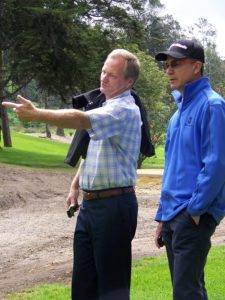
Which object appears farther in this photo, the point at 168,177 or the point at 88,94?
the point at 88,94

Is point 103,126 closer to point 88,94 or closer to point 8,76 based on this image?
point 88,94

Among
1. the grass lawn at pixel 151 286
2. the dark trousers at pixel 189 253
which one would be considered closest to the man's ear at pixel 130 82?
the dark trousers at pixel 189 253

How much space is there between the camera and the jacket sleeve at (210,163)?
149 inches

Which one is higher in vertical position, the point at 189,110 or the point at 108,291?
the point at 189,110

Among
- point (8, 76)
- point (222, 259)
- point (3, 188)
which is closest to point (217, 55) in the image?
point (8, 76)

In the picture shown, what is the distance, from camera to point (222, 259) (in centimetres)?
779

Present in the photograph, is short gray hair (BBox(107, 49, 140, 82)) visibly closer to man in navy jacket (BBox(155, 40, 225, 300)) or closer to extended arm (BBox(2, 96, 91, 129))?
man in navy jacket (BBox(155, 40, 225, 300))

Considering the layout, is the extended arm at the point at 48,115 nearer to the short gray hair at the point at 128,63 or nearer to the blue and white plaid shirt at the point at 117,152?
the blue and white plaid shirt at the point at 117,152

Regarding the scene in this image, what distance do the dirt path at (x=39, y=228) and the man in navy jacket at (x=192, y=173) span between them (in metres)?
3.04

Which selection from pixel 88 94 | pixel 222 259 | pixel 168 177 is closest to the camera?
Result: pixel 168 177

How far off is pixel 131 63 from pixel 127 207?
965mm

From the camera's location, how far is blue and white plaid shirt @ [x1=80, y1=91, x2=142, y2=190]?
13.5 ft

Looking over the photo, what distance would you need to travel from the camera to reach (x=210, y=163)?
12.5ft

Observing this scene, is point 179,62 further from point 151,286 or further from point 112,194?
point 151,286
